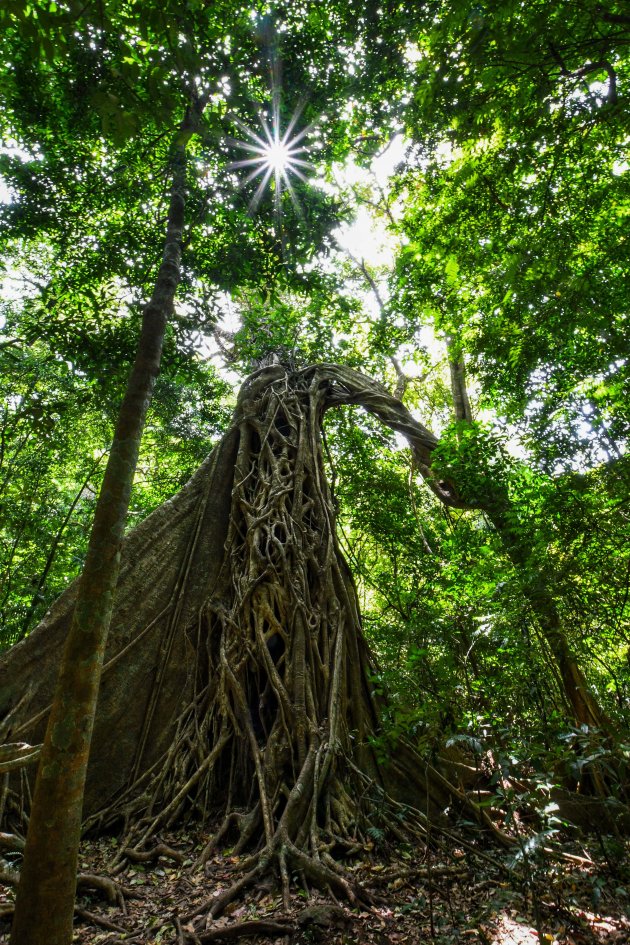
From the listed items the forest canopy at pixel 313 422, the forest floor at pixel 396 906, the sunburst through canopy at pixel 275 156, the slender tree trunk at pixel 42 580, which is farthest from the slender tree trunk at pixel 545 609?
the slender tree trunk at pixel 42 580

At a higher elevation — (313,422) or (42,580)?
(313,422)

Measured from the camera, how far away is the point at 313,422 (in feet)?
16.6

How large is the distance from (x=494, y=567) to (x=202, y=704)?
247 centimetres

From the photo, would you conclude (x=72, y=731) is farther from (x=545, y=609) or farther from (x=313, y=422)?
(x=313, y=422)

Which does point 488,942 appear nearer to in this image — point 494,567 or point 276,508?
point 494,567

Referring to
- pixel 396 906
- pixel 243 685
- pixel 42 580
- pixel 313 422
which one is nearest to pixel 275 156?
pixel 313 422

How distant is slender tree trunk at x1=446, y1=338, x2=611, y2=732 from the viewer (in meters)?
2.75

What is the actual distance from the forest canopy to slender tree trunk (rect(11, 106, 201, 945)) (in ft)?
0.05

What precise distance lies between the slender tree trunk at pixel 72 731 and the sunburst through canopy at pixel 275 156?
2.46 m

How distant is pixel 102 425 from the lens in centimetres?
673

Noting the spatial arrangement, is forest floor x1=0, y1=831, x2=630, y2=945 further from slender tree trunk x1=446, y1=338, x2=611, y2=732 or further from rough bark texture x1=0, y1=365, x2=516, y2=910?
slender tree trunk x1=446, y1=338, x2=611, y2=732

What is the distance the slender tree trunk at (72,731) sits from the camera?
147 centimetres

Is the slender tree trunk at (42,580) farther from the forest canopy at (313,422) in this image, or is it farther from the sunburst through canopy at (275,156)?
the sunburst through canopy at (275,156)

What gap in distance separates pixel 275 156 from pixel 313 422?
2.36m
